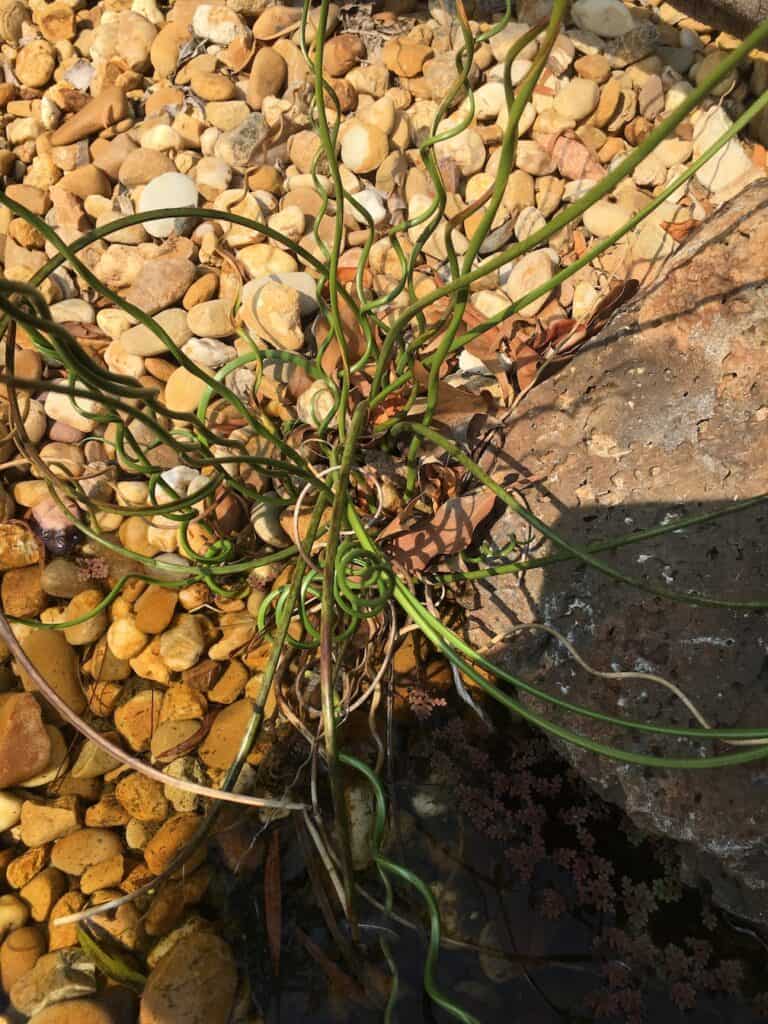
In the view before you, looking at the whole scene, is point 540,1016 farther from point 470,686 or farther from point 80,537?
point 80,537

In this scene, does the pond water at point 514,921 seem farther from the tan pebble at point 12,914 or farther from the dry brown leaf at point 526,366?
the dry brown leaf at point 526,366

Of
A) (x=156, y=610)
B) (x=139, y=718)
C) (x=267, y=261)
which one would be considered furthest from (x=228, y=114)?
(x=139, y=718)

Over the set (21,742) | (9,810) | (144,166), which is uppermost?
(144,166)

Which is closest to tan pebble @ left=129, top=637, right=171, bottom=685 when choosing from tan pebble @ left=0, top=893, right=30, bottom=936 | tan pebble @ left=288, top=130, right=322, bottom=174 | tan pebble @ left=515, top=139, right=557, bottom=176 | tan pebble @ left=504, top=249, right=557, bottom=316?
tan pebble @ left=0, top=893, right=30, bottom=936

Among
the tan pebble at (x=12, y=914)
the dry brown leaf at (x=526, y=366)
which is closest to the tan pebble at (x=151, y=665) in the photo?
the tan pebble at (x=12, y=914)

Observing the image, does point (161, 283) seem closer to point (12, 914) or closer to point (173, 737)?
point (173, 737)

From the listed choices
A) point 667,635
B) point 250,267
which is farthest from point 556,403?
point 250,267

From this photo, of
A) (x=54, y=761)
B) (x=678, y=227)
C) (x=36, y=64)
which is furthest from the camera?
(x=36, y=64)
